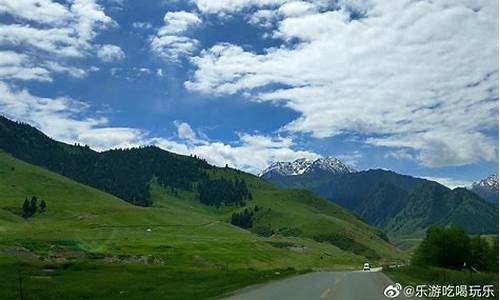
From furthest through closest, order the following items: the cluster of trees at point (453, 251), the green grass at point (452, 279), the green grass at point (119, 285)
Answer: the cluster of trees at point (453, 251), the green grass at point (119, 285), the green grass at point (452, 279)

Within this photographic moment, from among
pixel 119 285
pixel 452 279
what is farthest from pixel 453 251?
pixel 452 279

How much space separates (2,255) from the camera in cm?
9838

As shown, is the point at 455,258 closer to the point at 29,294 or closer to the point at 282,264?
the point at 282,264

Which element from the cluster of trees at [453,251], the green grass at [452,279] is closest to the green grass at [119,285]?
the green grass at [452,279]

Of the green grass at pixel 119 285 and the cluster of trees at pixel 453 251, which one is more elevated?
the cluster of trees at pixel 453 251

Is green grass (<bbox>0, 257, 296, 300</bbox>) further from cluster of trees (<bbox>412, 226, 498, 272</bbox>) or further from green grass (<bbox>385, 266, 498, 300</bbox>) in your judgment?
cluster of trees (<bbox>412, 226, 498, 272</bbox>)

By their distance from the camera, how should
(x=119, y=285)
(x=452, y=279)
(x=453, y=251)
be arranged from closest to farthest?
(x=452, y=279)
(x=119, y=285)
(x=453, y=251)

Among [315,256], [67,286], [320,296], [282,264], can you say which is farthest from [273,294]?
[315,256]

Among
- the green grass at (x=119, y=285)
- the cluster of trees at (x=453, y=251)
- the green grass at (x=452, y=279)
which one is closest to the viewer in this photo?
the green grass at (x=452, y=279)

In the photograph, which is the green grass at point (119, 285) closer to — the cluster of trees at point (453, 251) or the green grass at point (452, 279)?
the green grass at point (452, 279)

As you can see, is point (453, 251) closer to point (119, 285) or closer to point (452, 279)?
point (119, 285)

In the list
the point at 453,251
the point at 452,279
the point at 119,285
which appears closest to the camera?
the point at 452,279

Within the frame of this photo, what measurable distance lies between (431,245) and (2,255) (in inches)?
2892

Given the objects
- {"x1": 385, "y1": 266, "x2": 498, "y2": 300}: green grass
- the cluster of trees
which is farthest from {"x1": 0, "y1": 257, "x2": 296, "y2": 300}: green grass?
the cluster of trees
